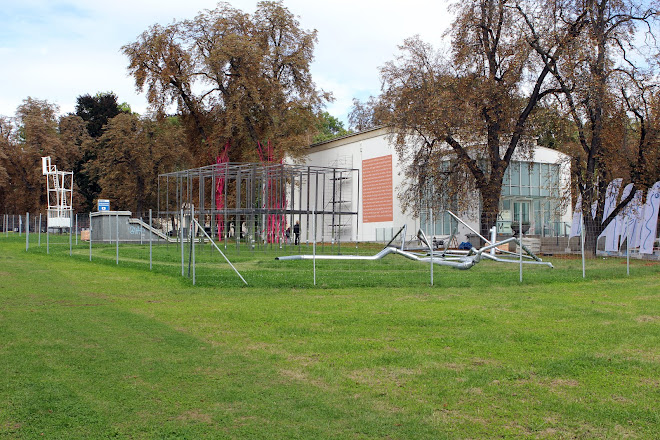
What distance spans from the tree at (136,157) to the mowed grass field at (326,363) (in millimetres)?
39044

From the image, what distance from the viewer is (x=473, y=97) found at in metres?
29.0

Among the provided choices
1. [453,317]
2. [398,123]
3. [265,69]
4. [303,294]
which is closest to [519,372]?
[453,317]

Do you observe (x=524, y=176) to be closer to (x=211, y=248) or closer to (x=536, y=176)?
(x=536, y=176)

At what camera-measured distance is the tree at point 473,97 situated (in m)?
29.2

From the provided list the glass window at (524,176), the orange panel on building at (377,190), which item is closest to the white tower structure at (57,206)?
the orange panel on building at (377,190)

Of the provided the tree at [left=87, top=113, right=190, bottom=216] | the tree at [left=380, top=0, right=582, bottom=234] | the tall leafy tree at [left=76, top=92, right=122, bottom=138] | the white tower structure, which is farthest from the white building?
the tall leafy tree at [left=76, top=92, right=122, bottom=138]

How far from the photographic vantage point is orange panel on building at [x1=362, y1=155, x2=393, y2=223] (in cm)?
4334

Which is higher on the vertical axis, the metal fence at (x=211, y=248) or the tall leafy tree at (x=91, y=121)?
the tall leafy tree at (x=91, y=121)

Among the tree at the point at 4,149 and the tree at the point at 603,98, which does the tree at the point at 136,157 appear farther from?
the tree at the point at 603,98

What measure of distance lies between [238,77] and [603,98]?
24.5 meters

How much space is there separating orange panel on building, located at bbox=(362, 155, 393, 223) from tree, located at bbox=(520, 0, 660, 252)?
49.9 feet

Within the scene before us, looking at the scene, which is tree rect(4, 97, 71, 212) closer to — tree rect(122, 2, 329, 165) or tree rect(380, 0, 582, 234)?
tree rect(122, 2, 329, 165)

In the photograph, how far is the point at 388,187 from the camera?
1709 inches

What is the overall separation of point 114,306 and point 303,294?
397 centimetres
